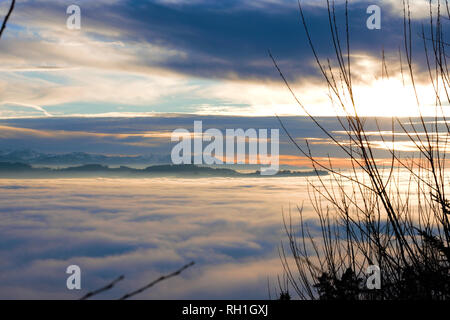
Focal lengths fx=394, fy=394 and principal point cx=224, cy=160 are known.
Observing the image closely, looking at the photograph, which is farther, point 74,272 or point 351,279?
point 351,279

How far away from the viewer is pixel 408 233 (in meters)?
3.39

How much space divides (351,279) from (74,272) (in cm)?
303
